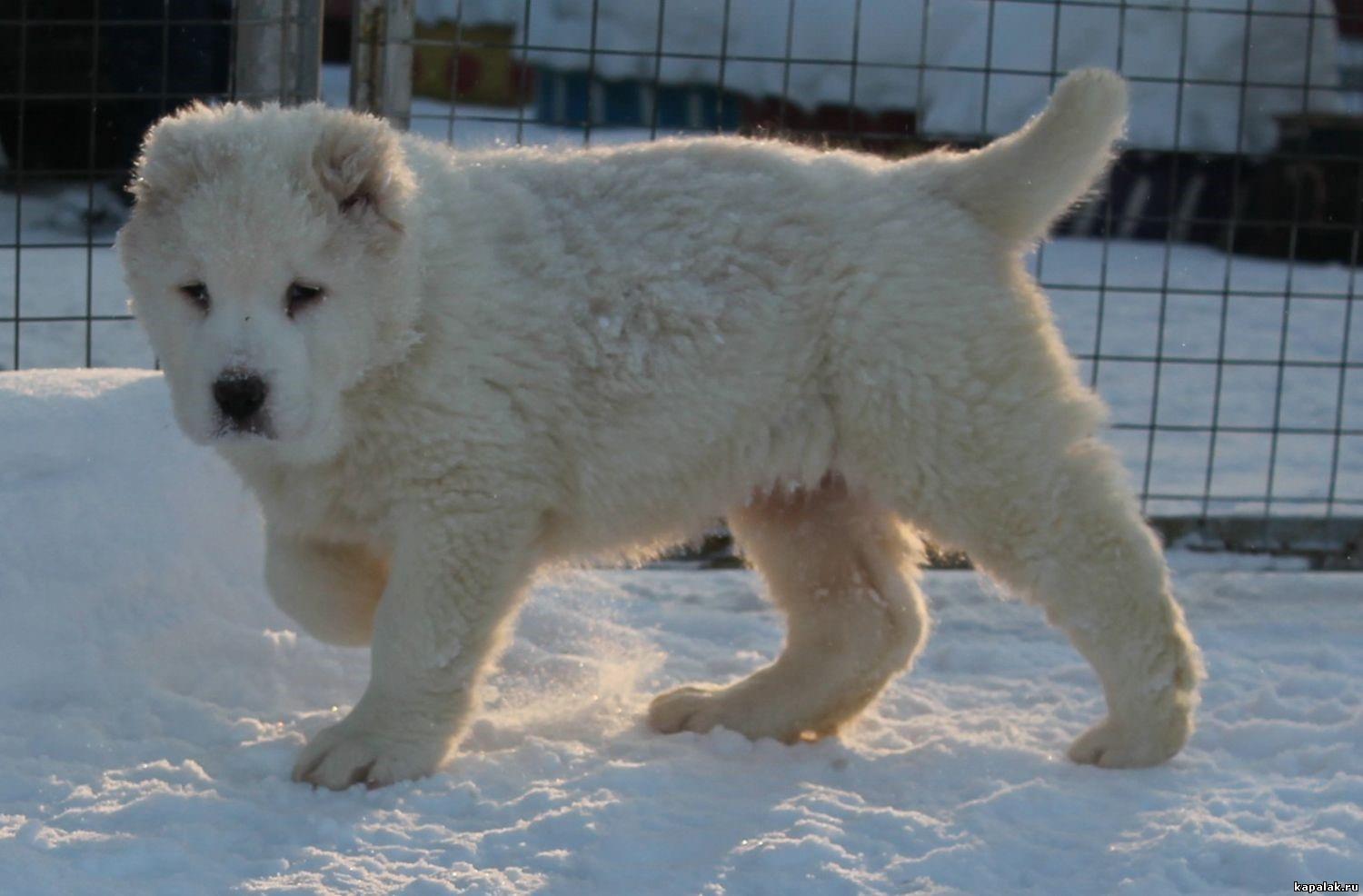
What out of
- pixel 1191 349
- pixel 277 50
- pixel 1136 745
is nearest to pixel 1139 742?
pixel 1136 745

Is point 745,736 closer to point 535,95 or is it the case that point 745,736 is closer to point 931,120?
point 535,95

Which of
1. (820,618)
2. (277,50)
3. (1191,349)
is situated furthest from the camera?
(1191,349)

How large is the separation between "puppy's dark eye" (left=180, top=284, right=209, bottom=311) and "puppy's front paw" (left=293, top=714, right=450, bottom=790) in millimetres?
928

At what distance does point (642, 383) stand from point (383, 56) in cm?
225

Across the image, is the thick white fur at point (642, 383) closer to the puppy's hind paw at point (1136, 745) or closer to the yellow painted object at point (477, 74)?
the puppy's hind paw at point (1136, 745)

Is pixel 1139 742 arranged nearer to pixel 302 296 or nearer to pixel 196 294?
pixel 302 296

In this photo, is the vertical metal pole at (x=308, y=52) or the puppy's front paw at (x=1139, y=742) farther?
the vertical metal pole at (x=308, y=52)

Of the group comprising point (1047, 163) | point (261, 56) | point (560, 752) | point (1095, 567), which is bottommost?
point (560, 752)

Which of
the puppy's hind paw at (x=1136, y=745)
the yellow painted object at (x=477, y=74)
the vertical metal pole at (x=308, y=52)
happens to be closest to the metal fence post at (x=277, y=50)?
the vertical metal pole at (x=308, y=52)

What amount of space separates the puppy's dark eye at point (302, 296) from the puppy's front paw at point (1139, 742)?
1997 millimetres

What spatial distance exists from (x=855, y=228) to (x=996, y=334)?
1.31ft

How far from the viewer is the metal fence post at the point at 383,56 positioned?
555cm

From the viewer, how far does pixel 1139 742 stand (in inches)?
153

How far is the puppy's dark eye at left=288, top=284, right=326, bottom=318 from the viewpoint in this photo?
3396 millimetres
